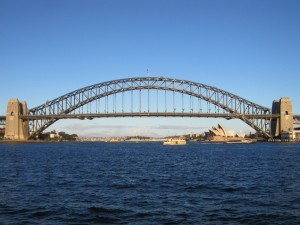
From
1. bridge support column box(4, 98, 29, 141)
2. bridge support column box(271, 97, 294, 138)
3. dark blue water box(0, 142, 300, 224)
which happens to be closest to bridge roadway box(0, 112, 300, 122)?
bridge support column box(271, 97, 294, 138)

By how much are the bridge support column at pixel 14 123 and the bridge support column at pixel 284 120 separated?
67.6m

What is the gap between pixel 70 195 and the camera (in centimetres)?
1856

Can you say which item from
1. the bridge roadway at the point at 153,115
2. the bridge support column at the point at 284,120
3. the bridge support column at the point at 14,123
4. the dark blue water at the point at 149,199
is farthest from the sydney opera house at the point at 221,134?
the dark blue water at the point at 149,199

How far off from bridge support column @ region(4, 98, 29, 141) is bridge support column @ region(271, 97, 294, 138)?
222 feet

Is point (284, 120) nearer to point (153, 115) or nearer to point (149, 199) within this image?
point (153, 115)

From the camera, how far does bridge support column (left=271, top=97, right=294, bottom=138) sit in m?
109

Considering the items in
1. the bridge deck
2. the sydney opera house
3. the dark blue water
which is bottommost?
the dark blue water

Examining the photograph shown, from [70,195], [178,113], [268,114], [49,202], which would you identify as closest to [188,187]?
[70,195]

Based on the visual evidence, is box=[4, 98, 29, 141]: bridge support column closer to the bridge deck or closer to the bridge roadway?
the bridge roadway

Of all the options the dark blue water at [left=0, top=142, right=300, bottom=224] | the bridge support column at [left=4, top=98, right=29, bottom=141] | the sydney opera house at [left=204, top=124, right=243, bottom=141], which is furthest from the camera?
the sydney opera house at [left=204, top=124, right=243, bottom=141]

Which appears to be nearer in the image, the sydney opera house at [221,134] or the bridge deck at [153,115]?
the bridge deck at [153,115]

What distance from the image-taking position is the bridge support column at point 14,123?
4380 inches

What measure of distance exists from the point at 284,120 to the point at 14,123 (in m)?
71.2

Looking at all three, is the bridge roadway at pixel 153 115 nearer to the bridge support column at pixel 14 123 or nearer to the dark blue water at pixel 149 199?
the bridge support column at pixel 14 123
